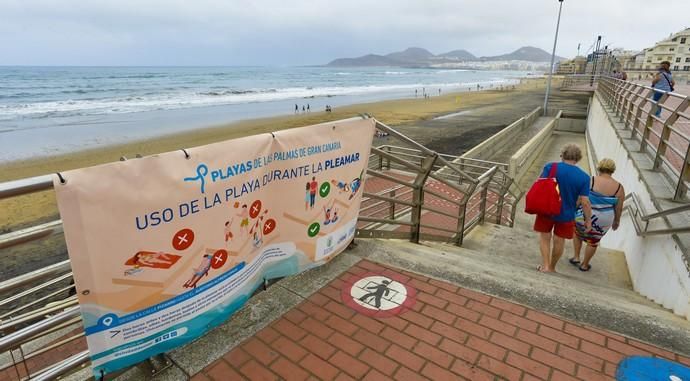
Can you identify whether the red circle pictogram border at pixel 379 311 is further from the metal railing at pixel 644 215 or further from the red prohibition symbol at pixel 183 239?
the metal railing at pixel 644 215

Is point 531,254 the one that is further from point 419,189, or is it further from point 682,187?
point 419,189

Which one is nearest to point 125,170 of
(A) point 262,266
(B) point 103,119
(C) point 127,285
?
(C) point 127,285

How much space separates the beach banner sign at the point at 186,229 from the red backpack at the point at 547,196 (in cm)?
231

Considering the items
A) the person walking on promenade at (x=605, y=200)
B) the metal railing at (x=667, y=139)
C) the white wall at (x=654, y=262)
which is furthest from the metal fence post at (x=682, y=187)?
the person walking on promenade at (x=605, y=200)

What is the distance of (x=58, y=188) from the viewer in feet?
5.14

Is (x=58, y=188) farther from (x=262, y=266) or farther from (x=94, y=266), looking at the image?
(x=262, y=266)

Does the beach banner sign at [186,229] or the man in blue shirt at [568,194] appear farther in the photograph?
the man in blue shirt at [568,194]

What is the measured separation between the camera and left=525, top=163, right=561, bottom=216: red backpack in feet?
13.4

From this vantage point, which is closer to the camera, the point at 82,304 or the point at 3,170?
the point at 82,304

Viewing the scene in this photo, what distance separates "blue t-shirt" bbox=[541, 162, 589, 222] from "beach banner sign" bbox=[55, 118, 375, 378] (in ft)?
8.00

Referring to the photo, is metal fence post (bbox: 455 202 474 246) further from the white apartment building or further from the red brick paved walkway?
the white apartment building

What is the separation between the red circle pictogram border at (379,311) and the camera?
9.52ft

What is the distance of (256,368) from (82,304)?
1.05 m

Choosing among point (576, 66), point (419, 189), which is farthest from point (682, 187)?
point (576, 66)
